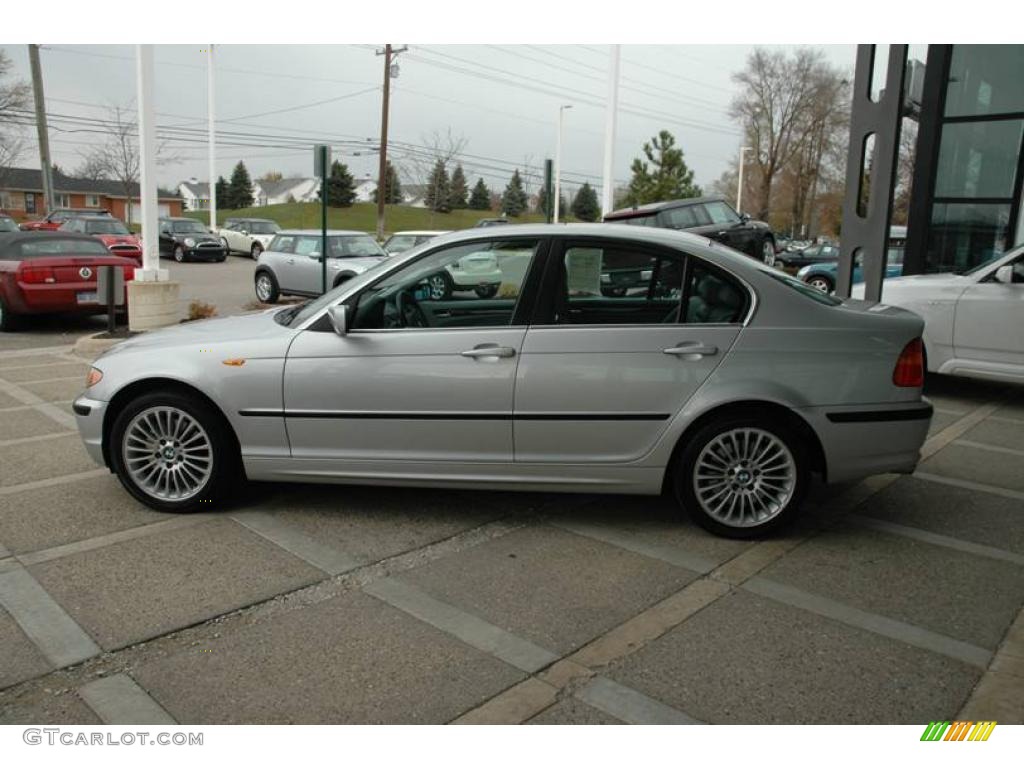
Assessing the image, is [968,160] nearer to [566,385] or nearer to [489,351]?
[566,385]

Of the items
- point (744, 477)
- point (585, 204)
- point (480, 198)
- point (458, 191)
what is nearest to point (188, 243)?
point (744, 477)

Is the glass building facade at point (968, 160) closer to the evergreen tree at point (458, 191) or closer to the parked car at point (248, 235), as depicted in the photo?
the parked car at point (248, 235)

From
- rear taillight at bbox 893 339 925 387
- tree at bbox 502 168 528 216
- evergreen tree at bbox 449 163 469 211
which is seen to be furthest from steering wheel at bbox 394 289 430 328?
tree at bbox 502 168 528 216

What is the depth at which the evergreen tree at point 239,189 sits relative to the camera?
88.0 metres

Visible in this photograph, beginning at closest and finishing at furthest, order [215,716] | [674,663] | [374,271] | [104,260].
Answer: [215,716]
[674,663]
[374,271]
[104,260]

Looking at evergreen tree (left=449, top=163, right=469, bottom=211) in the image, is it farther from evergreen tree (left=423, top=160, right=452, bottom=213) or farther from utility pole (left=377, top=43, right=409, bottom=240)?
utility pole (left=377, top=43, right=409, bottom=240)

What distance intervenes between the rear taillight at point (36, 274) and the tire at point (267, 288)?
5663mm

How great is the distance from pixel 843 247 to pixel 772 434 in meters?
3.58

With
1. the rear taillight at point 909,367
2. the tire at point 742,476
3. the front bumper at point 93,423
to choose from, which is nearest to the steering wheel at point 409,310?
the tire at point 742,476

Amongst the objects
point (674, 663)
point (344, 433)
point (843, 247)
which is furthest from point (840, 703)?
point (843, 247)

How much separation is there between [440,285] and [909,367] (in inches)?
97.9

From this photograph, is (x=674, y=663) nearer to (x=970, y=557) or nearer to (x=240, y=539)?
(x=970, y=557)

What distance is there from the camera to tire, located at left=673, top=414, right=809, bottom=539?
13.8 feet

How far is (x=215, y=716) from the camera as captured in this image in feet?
8.98
